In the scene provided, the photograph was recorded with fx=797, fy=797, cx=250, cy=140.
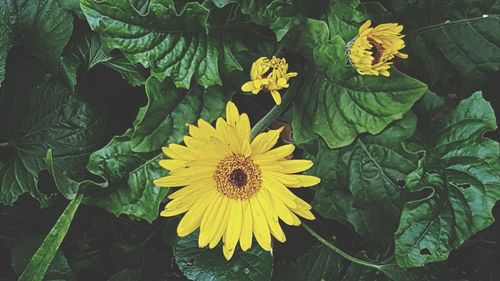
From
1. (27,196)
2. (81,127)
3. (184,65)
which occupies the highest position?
(184,65)

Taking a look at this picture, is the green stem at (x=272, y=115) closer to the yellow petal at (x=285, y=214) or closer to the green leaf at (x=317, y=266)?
the yellow petal at (x=285, y=214)

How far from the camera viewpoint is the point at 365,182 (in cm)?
129

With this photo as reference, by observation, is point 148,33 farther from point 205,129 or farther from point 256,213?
point 256,213

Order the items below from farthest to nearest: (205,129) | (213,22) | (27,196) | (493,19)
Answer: (27,196)
(493,19)
(213,22)
(205,129)

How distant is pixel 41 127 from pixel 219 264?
0.39 meters

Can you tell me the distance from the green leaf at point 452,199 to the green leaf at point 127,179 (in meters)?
0.39

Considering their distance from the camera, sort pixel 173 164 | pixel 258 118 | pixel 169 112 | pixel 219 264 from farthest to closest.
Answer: pixel 258 118 → pixel 219 264 → pixel 169 112 → pixel 173 164

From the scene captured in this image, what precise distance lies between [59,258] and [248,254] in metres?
0.33

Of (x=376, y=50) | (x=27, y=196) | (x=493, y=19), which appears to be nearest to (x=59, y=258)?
(x=27, y=196)

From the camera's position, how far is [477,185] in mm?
1201

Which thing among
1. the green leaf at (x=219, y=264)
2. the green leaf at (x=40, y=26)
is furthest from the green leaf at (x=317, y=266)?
the green leaf at (x=40, y=26)

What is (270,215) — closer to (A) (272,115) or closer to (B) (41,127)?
(A) (272,115)

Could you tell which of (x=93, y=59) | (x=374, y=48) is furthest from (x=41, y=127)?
(x=374, y=48)

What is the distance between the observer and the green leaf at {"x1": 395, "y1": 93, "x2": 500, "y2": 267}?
1.18 metres
